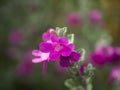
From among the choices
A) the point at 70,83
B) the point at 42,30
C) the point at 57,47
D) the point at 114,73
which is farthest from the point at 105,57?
the point at 42,30

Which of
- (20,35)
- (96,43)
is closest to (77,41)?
(96,43)

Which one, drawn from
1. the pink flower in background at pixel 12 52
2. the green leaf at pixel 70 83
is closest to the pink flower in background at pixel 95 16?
the pink flower in background at pixel 12 52

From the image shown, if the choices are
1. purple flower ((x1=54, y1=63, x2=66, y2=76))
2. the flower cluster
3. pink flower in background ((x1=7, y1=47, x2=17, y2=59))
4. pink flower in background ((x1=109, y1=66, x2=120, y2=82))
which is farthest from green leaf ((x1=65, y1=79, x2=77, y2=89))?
pink flower in background ((x1=7, y1=47, x2=17, y2=59))

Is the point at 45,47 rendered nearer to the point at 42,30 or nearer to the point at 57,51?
the point at 57,51

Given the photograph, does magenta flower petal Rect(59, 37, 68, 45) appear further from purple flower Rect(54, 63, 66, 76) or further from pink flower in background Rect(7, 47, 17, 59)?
pink flower in background Rect(7, 47, 17, 59)

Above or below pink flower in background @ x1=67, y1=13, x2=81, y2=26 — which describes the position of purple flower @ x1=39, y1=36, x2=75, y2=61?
below

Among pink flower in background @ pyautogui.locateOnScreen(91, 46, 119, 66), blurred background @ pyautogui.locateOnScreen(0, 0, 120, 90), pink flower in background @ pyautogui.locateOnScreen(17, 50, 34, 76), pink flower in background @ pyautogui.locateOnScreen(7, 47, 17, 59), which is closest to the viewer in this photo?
pink flower in background @ pyautogui.locateOnScreen(91, 46, 119, 66)
